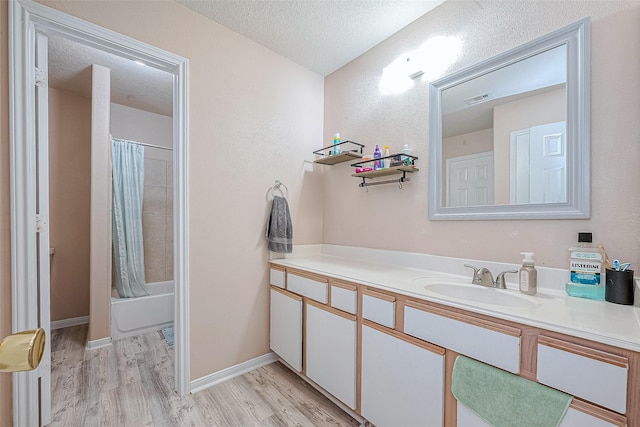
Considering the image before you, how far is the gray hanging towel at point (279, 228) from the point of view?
6.99 feet

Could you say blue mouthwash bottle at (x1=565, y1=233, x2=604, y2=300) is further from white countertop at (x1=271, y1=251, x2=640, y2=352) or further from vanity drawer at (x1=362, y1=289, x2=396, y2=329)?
vanity drawer at (x1=362, y1=289, x2=396, y2=329)

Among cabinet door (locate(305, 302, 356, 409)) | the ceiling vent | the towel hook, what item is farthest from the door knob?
the ceiling vent

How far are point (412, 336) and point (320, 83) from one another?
2.30m

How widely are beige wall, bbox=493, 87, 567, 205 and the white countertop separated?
520mm

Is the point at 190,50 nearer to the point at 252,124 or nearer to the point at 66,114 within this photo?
the point at 252,124

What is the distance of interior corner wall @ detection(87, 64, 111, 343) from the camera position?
2.36 metres

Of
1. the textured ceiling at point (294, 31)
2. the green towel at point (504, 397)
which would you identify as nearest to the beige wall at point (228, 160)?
the textured ceiling at point (294, 31)

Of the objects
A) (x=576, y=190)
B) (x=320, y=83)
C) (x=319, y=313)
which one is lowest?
(x=319, y=313)

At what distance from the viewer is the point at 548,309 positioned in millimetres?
1002

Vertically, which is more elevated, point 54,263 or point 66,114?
point 66,114

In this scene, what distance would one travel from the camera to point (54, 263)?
2818mm

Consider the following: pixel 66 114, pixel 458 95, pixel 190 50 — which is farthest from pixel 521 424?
pixel 66 114

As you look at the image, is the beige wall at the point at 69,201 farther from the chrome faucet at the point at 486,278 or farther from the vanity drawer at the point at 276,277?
the chrome faucet at the point at 486,278

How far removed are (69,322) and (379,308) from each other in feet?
11.3
